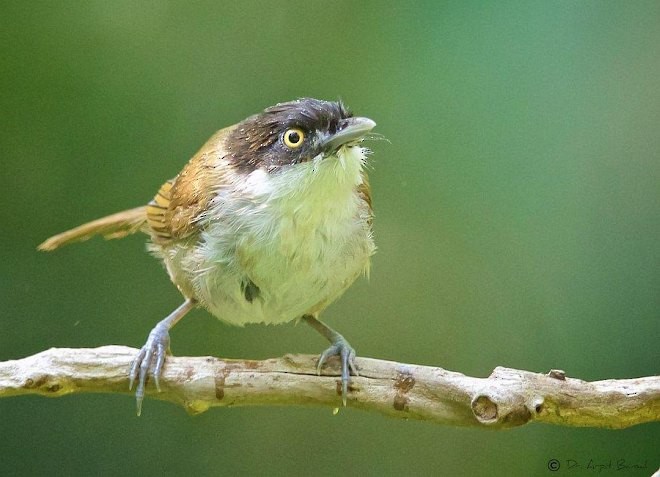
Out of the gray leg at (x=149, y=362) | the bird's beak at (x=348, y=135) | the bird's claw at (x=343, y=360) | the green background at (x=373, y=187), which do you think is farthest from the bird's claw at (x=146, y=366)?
the green background at (x=373, y=187)

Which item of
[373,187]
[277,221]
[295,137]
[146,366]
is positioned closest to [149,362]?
[146,366]

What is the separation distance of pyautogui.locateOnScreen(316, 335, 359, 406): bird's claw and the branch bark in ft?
0.06

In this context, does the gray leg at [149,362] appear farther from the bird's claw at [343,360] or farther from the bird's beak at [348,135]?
the bird's beak at [348,135]

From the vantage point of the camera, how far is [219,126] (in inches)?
137

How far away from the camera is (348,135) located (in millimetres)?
2229

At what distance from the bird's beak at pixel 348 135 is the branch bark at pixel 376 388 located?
672 millimetres

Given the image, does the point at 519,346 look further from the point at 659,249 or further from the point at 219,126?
the point at 219,126

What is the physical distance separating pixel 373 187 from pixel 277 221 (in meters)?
1.27

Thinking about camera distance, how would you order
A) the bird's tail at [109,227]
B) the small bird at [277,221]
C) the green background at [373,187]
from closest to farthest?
1. the small bird at [277,221]
2. the bird's tail at [109,227]
3. the green background at [373,187]

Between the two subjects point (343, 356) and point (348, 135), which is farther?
point (343, 356)

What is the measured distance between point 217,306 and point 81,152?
136 cm

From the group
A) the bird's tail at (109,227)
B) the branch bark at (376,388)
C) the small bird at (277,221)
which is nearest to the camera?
the branch bark at (376,388)

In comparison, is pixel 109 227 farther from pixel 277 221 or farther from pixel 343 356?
pixel 343 356

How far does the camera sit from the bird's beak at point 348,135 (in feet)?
7.30
